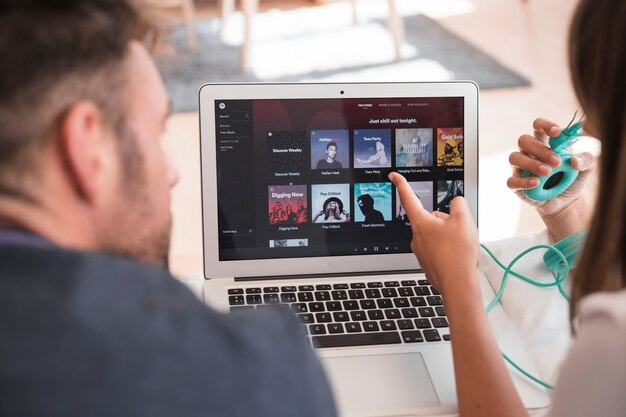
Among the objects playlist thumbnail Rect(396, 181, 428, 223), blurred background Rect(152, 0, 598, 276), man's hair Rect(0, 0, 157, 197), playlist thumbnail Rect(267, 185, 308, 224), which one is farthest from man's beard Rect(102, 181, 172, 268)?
blurred background Rect(152, 0, 598, 276)

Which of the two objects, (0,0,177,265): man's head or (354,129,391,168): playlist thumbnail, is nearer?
(0,0,177,265): man's head

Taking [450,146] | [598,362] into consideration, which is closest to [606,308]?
[598,362]

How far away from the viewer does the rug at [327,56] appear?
393 cm

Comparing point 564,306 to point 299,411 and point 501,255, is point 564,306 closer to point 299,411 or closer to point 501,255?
point 501,255

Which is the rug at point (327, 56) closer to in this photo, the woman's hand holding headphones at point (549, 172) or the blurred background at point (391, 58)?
the blurred background at point (391, 58)

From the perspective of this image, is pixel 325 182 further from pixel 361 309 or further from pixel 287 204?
pixel 361 309

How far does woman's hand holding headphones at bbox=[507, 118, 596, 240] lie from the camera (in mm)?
1252

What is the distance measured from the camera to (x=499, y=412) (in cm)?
93

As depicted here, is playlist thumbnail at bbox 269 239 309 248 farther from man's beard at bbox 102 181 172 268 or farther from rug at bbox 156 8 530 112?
rug at bbox 156 8 530 112

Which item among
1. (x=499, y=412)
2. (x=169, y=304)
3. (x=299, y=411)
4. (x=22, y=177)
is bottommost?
(x=499, y=412)

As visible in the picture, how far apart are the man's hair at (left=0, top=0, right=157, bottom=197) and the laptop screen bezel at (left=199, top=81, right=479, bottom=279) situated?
54 cm

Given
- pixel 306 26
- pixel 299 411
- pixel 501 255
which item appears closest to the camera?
pixel 299 411

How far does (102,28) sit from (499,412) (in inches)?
24.7

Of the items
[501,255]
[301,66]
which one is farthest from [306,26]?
[501,255]
